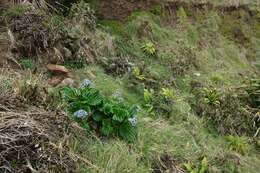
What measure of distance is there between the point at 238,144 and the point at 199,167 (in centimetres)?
91

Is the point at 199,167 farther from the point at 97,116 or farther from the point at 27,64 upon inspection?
the point at 27,64

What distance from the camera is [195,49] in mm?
7098

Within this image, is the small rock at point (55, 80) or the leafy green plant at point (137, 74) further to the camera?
the leafy green plant at point (137, 74)

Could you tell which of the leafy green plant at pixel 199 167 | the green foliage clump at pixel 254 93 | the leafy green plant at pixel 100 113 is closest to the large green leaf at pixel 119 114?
the leafy green plant at pixel 100 113

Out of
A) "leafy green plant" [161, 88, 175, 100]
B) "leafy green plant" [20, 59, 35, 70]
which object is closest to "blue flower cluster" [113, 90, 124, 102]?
"leafy green plant" [161, 88, 175, 100]

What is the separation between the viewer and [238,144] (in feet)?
17.3

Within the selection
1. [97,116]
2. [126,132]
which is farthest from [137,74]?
[97,116]

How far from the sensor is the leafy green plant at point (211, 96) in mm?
5820

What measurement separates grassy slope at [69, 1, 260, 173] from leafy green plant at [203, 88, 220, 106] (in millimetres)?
198

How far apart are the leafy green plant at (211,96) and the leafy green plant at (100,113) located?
5.81ft

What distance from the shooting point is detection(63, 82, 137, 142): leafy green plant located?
416 cm

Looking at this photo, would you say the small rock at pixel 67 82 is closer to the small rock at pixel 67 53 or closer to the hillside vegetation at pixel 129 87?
the hillside vegetation at pixel 129 87

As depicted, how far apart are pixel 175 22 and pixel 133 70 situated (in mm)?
1977

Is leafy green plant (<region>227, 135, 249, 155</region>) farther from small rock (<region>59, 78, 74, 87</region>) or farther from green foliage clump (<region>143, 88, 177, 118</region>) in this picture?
small rock (<region>59, 78, 74, 87</region>)
